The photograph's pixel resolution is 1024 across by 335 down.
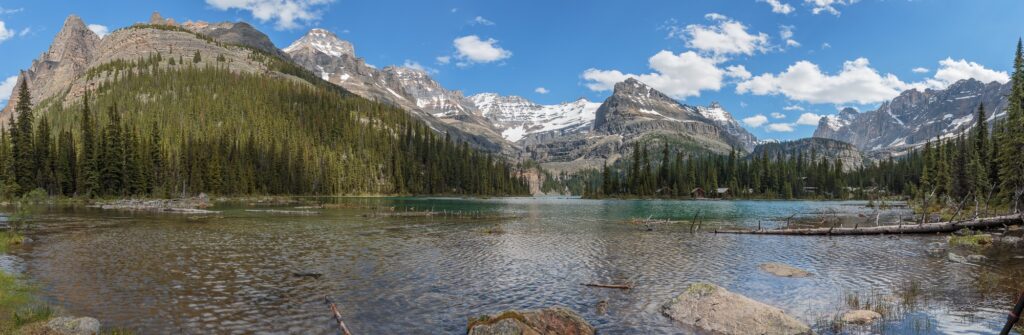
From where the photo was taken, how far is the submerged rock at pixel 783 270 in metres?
33.9

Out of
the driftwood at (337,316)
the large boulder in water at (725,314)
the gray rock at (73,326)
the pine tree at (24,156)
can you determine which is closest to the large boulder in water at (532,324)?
the driftwood at (337,316)

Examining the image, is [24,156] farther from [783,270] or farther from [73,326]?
[783,270]

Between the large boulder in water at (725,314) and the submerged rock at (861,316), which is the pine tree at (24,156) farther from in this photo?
the submerged rock at (861,316)

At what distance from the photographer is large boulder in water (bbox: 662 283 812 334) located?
20781mm

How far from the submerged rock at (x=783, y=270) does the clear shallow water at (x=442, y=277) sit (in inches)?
32.7

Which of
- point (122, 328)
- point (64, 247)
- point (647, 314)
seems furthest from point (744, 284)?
point (64, 247)

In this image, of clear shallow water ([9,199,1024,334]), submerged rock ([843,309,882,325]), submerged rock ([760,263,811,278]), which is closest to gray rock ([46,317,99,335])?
clear shallow water ([9,199,1024,334])

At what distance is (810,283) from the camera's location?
31609 millimetres

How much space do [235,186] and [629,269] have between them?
15521 centimetres

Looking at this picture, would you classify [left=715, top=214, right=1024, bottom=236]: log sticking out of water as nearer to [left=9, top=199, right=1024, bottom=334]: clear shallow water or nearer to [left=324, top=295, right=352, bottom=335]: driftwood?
[left=9, top=199, right=1024, bottom=334]: clear shallow water

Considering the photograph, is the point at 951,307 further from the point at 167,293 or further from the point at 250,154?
the point at 250,154

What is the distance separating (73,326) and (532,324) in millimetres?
15306

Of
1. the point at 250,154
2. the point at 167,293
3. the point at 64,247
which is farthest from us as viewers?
the point at 250,154

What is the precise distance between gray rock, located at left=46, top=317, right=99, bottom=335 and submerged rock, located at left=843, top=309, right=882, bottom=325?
91.7 ft
